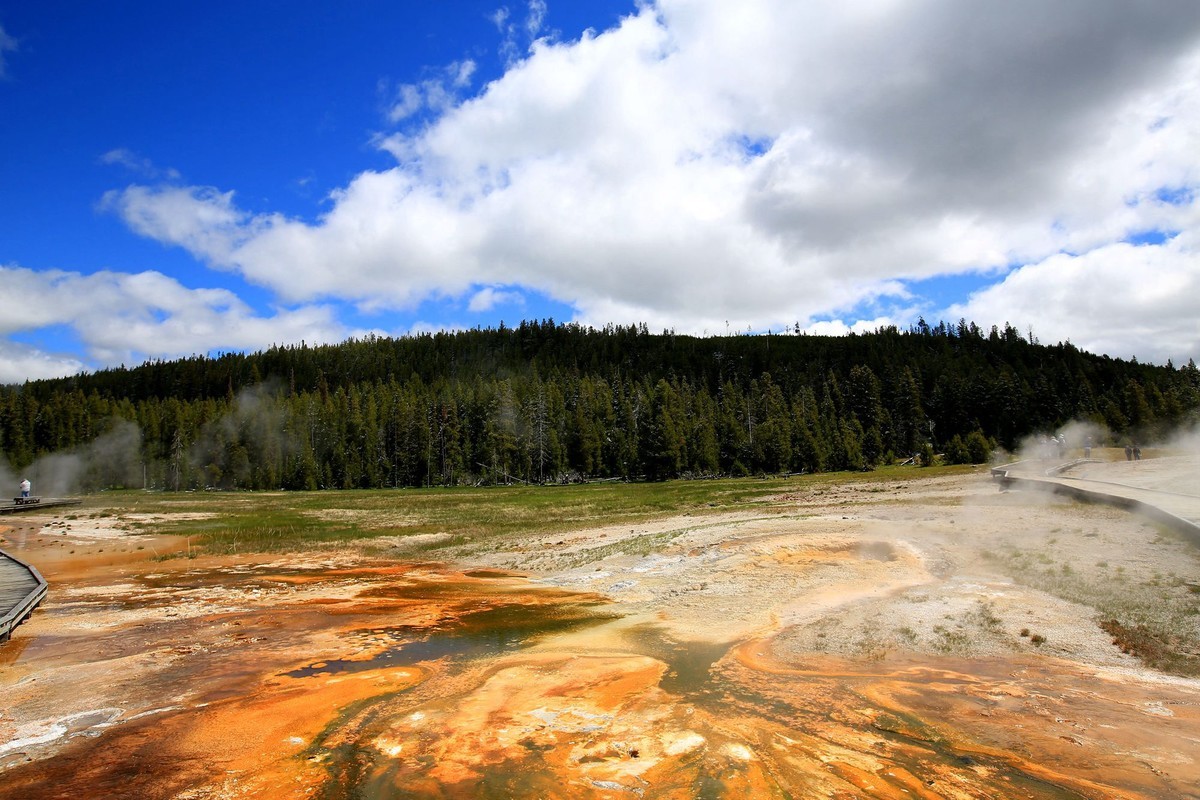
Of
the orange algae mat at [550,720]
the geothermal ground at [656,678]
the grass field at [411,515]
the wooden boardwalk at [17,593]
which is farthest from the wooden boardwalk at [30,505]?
the orange algae mat at [550,720]

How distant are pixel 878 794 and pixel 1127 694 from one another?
5.70 metres

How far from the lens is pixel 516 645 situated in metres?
14.1

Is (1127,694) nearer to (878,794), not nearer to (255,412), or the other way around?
(878,794)

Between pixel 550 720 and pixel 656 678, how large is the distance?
271 centimetres

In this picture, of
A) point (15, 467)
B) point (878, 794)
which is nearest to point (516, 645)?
point (878, 794)

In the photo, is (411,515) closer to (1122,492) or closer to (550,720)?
(550,720)

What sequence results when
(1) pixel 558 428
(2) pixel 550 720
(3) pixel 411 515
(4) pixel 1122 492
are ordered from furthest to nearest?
(1) pixel 558 428 → (3) pixel 411 515 → (4) pixel 1122 492 → (2) pixel 550 720

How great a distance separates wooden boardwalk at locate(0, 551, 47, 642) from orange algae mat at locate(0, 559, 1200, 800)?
0.68 meters

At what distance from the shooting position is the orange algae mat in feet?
25.0

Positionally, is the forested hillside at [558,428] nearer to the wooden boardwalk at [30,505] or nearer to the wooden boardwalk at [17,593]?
the wooden boardwalk at [30,505]

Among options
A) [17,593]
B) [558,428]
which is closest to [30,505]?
[17,593]

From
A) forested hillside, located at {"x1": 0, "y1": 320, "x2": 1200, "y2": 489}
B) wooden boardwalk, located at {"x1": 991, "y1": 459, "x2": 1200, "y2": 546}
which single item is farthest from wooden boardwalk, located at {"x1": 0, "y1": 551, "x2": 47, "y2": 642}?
forested hillside, located at {"x1": 0, "y1": 320, "x2": 1200, "y2": 489}

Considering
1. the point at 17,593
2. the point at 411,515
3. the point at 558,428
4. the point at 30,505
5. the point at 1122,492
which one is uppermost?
the point at 558,428

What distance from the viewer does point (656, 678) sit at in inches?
457
